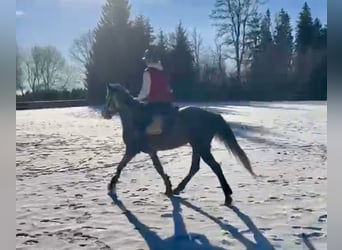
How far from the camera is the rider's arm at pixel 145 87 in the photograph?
1181mm

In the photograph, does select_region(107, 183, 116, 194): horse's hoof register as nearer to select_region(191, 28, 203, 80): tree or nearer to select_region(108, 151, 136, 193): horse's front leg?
select_region(108, 151, 136, 193): horse's front leg

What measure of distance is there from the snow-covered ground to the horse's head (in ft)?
0.09

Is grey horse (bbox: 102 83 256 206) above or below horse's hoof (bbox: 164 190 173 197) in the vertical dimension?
above

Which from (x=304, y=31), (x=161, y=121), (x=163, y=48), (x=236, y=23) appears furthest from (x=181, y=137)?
(x=304, y=31)

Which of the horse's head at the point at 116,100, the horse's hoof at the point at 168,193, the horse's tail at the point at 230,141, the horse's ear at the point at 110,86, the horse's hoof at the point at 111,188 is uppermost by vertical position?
the horse's ear at the point at 110,86

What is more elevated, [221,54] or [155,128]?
[221,54]

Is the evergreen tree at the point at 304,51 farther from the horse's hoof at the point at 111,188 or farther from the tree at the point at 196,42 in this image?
the horse's hoof at the point at 111,188

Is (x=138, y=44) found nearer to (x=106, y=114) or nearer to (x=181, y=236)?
(x=106, y=114)

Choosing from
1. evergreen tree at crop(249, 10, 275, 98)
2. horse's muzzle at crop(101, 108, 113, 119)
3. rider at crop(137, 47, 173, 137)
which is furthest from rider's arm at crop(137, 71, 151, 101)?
evergreen tree at crop(249, 10, 275, 98)

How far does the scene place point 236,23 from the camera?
3.90ft

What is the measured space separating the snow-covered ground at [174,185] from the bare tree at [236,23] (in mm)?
163

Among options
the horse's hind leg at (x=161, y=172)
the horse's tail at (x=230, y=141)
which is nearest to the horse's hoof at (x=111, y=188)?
the horse's hind leg at (x=161, y=172)

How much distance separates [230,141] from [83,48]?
1.74 ft

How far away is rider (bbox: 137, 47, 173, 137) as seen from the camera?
1.17 m
